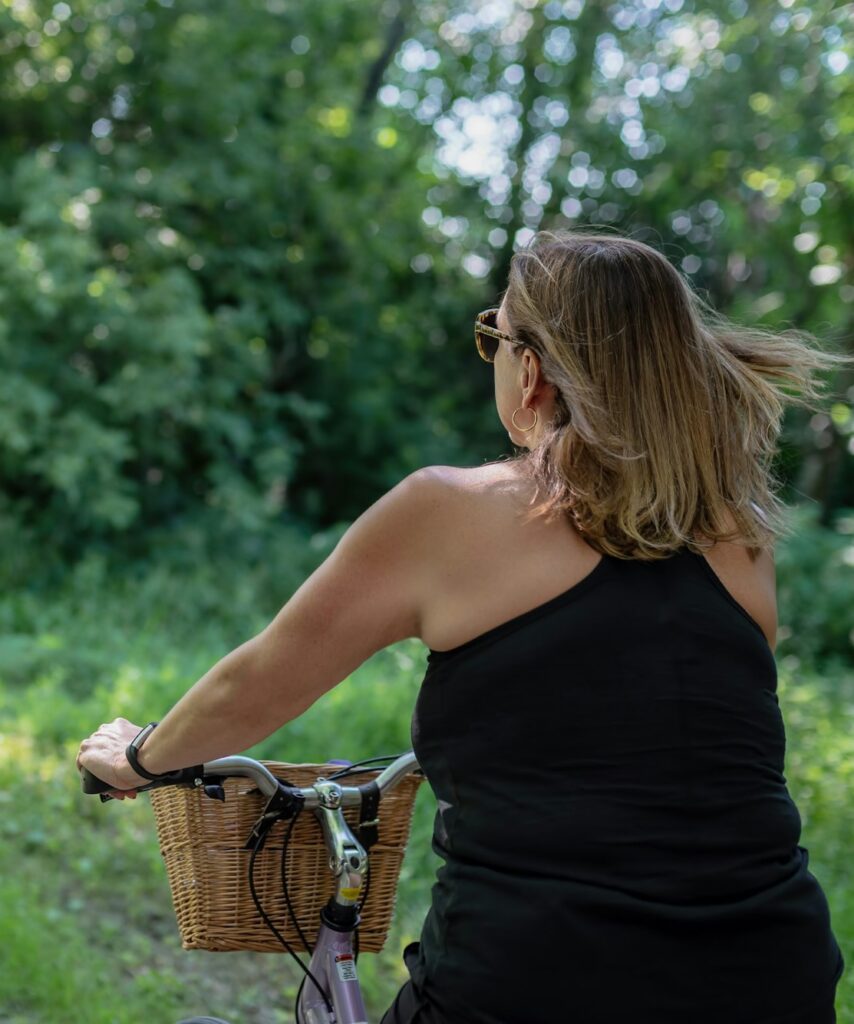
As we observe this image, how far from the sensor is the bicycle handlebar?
2131 millimetres

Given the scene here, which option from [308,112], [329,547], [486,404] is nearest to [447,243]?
[486,404]

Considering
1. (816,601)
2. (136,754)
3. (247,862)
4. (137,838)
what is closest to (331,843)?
(247,862)

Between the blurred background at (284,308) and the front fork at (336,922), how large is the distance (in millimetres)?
2107

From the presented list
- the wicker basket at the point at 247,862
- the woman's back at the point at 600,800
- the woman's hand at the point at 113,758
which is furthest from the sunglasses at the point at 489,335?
the woman's hand at the point at 113,758

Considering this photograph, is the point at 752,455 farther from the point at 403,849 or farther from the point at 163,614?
the point at 163,614

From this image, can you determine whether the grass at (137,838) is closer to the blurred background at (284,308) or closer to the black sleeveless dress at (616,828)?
the blurred background at (284,308)

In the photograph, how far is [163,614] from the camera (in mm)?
10523

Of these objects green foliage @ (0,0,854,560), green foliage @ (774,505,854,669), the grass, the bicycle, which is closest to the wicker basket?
the bicycle

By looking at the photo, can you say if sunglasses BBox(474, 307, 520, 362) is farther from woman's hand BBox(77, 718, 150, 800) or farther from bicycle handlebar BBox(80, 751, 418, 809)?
woman's hand BBox(77, 718, 150, 800)

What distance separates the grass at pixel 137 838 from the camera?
4.17 m

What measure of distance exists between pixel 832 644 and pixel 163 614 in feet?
20.5

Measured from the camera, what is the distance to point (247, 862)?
2225 mm

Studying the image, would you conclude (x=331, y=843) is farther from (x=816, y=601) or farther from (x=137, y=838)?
(x=816, y=601)

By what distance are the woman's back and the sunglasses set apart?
0.34 metres
